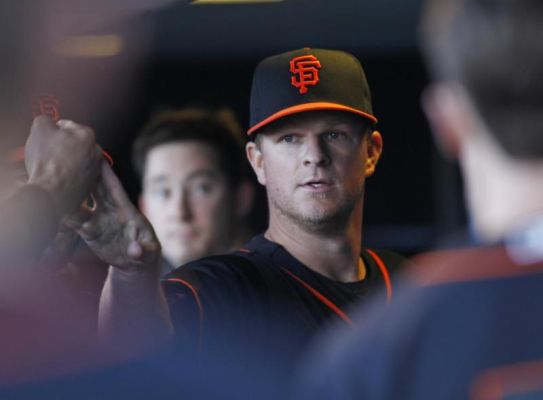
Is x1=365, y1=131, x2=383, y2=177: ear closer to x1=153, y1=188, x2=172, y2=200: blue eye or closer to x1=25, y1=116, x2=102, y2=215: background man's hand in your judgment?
x1=25, y1=116, x2=102, y2=215: background man's hand

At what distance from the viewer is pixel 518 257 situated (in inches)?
45.8

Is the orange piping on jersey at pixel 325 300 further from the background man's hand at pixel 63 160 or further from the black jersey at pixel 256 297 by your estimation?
the background man's hand at pixel 63 160

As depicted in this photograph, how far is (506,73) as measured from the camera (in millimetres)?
1164

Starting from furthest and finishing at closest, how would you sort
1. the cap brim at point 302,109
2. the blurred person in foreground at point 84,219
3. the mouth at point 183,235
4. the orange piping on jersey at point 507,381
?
1. the mouth at point 183,235
2. the cap brim at point 302,109
3. the blurred person in foreground at point 84,219
4. the orange piping on jersey at point 507,381

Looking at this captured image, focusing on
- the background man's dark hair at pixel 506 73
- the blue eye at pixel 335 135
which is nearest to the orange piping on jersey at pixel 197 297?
the blue eye at pixel 335 135

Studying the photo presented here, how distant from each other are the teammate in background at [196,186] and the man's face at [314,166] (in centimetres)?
88

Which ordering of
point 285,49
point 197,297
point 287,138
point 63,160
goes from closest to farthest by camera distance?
point 63,160 → point 197,297 → point 287,138 → point 285,49

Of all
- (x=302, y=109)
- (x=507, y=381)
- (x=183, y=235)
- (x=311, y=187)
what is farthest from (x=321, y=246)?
(x=507, y=381)

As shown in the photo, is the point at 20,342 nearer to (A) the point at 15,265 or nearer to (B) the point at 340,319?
(A) the point at 15,265

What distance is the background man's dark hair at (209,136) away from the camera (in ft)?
11.2

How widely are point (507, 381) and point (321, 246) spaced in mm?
1322

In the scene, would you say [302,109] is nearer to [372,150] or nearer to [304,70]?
[304,70]

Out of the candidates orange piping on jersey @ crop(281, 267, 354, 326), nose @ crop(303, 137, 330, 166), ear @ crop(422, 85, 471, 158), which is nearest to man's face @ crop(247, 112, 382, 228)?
nose @ crop(303, 137, 330, 166)

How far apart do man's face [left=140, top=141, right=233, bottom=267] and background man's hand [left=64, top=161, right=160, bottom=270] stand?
4.18ft
